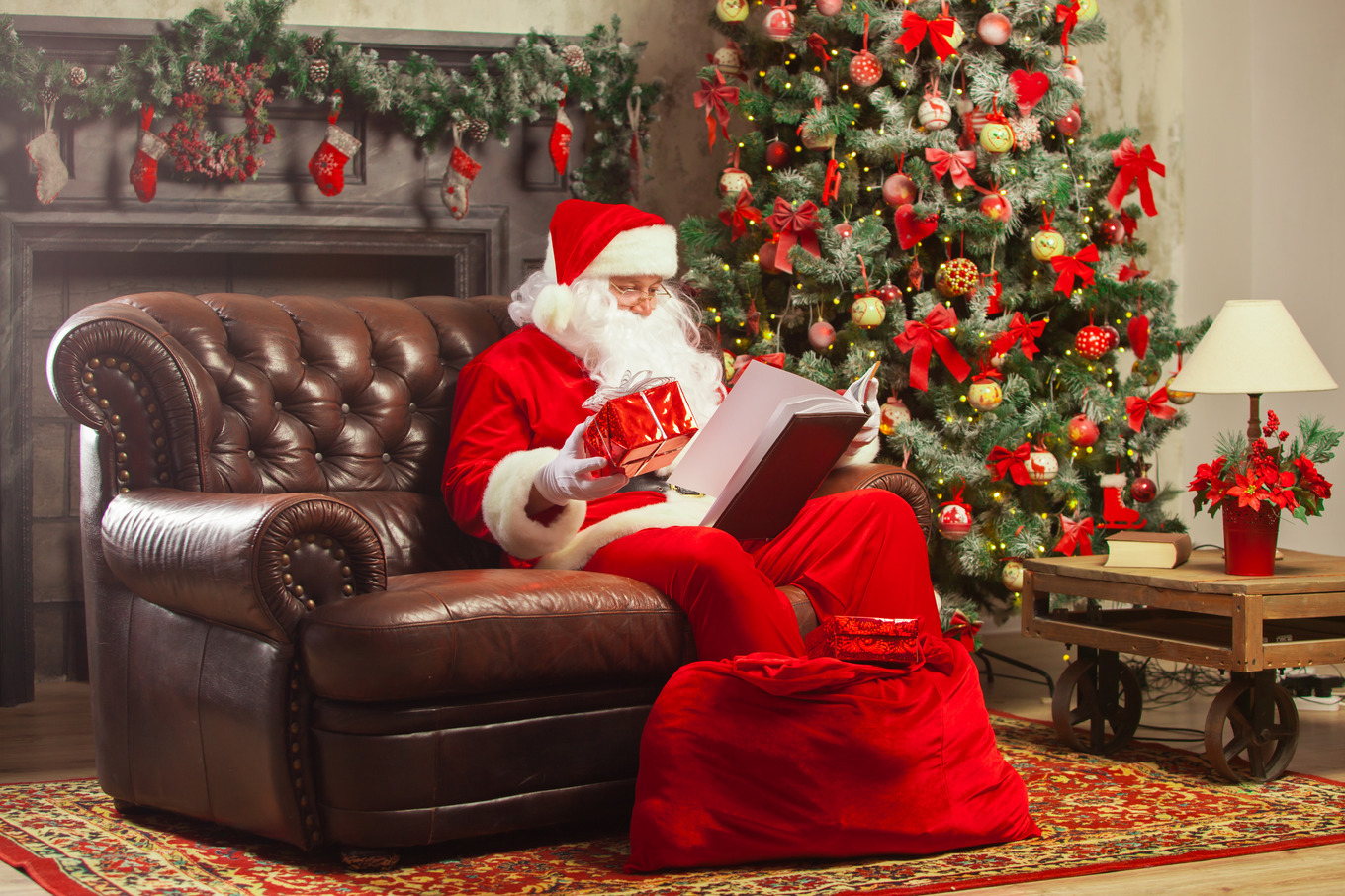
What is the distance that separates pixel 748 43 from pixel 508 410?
Answer: 1.63 m

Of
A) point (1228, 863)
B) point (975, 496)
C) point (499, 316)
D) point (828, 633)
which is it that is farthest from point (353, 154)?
point (1228, 863)

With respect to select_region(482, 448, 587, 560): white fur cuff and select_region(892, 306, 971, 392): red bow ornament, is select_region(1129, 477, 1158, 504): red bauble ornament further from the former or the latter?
select_region(482, 448, 587, 560): white fur cuff

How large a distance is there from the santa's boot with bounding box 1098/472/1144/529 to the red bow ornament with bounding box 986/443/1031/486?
0.79 feet

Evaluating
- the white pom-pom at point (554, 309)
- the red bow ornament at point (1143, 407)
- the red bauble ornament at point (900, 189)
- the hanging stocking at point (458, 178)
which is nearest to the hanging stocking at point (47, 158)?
the hanging stocking at point (458, 178)

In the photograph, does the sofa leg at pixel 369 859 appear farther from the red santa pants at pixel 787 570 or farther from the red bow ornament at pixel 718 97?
the red bow ornament at pixel 718 97

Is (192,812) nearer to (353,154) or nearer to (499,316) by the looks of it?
(499,316)

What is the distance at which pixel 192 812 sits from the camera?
6.95ft

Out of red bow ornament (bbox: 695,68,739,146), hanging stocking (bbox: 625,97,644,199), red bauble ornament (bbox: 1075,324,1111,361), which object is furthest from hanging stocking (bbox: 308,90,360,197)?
red bauble ornament (bbox: 1075,324,1111,361)

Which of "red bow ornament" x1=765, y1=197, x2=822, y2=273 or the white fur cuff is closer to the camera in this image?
the white fur cuff

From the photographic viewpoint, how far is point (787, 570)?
92.9 inches

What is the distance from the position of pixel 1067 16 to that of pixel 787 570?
6.27ft

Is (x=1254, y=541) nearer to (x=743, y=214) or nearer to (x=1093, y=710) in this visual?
(x=1093, y=710)

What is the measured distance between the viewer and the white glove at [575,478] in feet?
6.94

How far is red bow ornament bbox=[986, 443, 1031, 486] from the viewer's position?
10.4 ft
